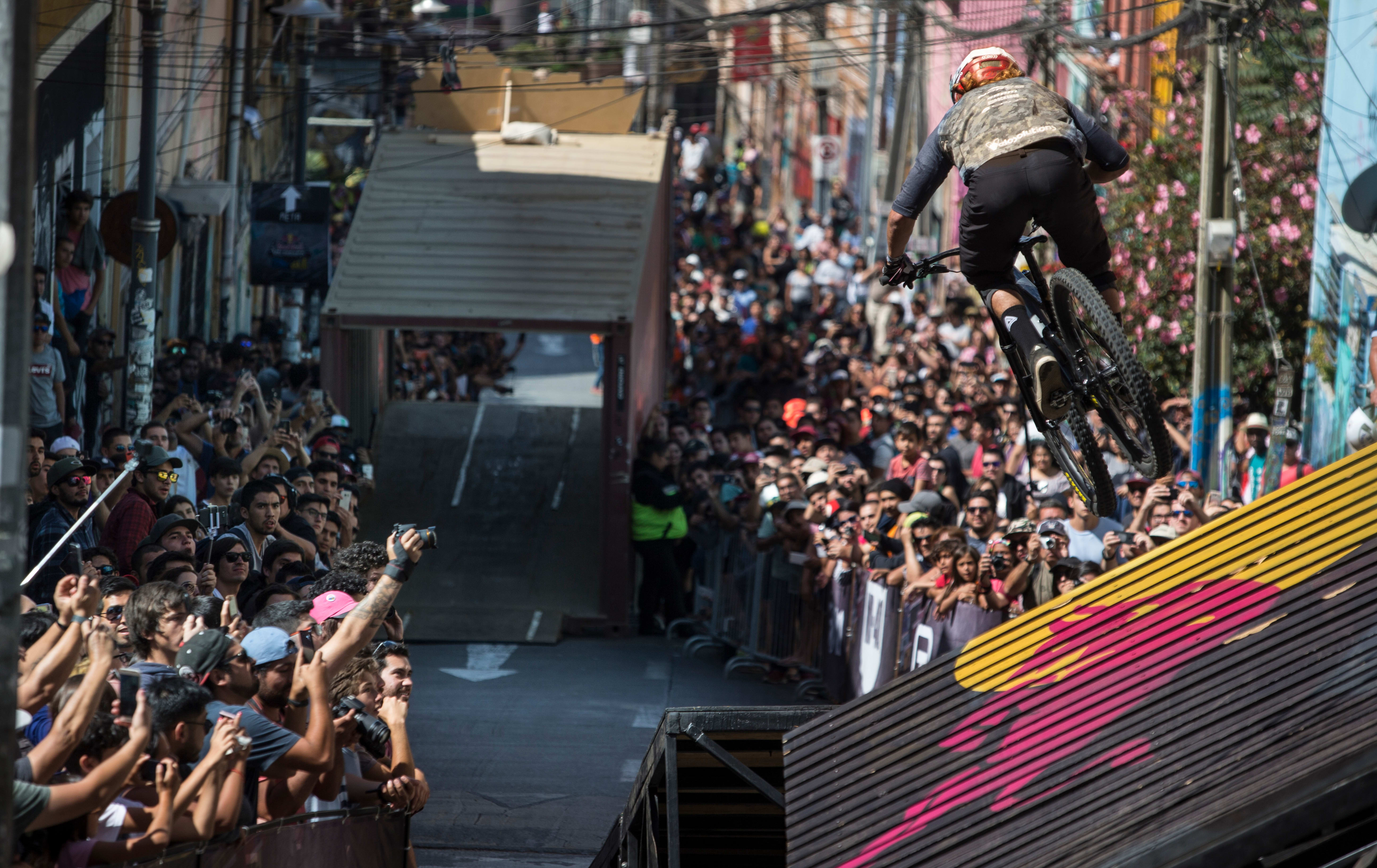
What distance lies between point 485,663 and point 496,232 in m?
5.18

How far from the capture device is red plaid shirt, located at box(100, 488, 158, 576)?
9.42 meters

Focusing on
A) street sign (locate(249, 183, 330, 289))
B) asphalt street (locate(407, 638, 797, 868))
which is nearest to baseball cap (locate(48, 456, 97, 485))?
asphalt street (locate(407, 638, 797, 868))

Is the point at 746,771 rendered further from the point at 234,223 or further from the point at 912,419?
the point at 234,223

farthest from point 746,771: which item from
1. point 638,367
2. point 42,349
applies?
point 638,367

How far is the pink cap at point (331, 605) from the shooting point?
7.22m

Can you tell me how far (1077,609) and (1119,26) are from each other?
2306cm

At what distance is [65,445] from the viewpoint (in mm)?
9906

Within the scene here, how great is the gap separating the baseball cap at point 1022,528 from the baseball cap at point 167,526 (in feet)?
16.3

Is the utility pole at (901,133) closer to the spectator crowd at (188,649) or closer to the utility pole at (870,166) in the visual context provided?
the utility pole at (870,166)

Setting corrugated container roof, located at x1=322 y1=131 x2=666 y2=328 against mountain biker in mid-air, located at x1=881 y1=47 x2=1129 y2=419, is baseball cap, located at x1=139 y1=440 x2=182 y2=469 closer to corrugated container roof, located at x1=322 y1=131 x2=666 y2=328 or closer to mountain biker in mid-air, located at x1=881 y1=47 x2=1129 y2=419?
mountain biker in mid-air, located at x1=881 y1=47 x2=1129 y2=419

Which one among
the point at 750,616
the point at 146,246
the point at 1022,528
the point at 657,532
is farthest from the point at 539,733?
the point at 146,246

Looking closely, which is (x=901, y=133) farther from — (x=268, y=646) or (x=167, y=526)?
(x=268, y=646)

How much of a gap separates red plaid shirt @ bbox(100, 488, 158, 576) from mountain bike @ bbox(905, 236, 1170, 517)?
186 inches

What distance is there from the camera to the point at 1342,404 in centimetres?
1522
